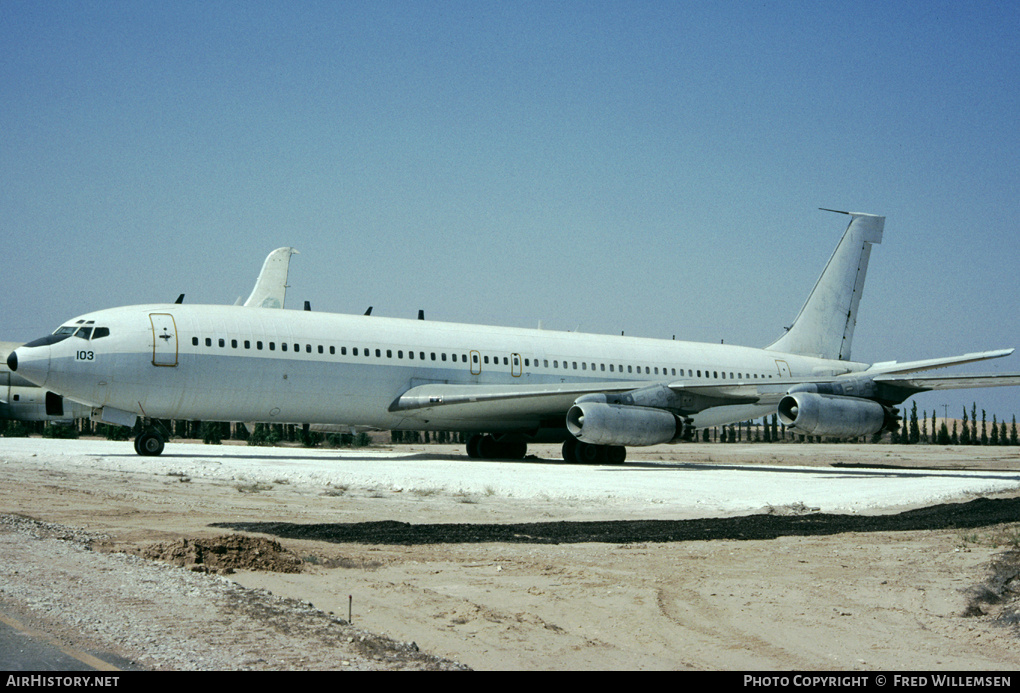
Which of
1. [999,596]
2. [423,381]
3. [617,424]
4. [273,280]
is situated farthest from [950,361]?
[273,280]

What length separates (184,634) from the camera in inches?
235

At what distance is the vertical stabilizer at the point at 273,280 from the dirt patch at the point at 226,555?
27369 millimetres

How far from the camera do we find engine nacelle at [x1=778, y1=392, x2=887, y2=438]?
23.9 meters

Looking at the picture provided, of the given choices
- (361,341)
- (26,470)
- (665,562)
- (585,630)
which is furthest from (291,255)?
(585,630)

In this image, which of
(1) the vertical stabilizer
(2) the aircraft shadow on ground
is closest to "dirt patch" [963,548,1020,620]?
(2) the aircraft shadow on ground

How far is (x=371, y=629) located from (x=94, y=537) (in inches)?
198

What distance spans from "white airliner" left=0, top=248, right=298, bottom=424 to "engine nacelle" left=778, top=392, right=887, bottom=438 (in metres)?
16.0

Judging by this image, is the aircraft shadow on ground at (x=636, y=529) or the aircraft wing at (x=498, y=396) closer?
the aircraft shadow on ground at (x=636, y=529)

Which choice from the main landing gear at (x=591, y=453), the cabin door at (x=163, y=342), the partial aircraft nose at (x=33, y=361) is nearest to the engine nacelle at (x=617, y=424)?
the main landing gear at (x=591, y=453)

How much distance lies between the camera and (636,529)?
1195cm

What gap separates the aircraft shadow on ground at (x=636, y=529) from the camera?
424 inches

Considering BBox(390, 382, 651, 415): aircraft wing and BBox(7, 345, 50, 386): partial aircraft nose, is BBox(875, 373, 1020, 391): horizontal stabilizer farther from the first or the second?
BBox(7, 345, 50, 386): partial aircraft nose

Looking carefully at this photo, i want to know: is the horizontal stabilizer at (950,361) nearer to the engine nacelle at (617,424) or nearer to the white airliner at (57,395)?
the engine nacelle at (617,424)

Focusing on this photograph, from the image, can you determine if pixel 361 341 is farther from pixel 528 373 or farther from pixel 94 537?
pixel 94 537
